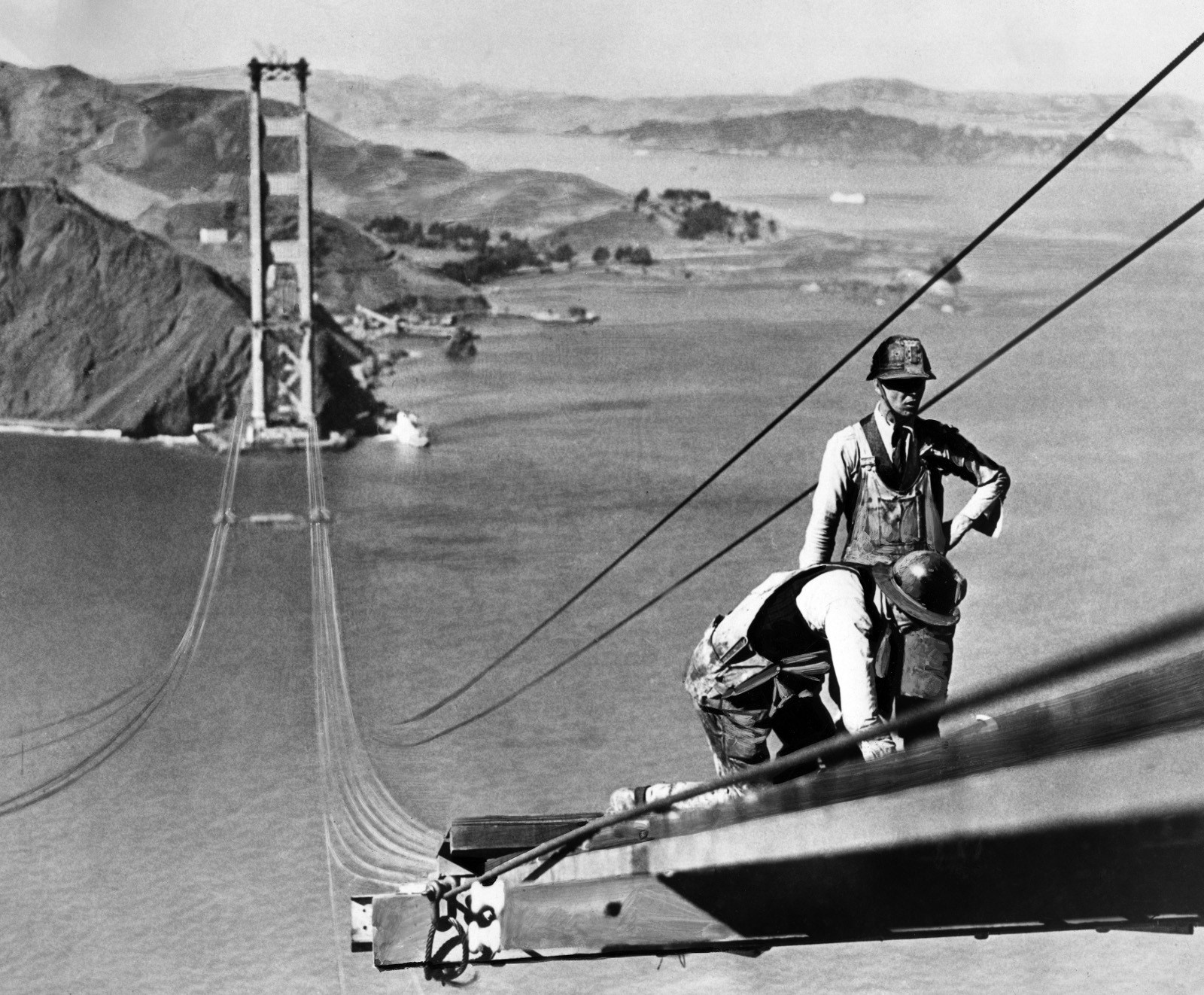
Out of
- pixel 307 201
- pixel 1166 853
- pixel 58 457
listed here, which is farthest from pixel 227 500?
pixel 1166 853

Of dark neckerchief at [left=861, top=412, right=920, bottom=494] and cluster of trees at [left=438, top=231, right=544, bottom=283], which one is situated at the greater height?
cluster of trees at [left=438, top=231, right=544, bottom=283]

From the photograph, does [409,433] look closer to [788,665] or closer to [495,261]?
[495,261]

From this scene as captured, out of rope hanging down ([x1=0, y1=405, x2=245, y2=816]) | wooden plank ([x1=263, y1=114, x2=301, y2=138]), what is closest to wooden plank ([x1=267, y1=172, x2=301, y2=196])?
wooden plank ([x1=263, y1=114, x2=301, y2=138])

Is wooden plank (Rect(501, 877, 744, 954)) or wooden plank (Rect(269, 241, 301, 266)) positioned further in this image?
wooden plank (Rect(269, 241, 301, 266))

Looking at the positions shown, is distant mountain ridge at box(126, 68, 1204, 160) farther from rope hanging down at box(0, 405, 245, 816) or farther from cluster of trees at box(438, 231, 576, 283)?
rope hanging down at box(0, 405, 245, 816)

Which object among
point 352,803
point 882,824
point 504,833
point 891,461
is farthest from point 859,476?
point 352,803

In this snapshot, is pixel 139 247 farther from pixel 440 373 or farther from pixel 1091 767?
pixel 1091 767

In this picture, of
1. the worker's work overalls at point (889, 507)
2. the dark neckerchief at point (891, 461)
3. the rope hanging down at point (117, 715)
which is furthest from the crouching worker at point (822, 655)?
the rope hanging down at point (117, 715)
